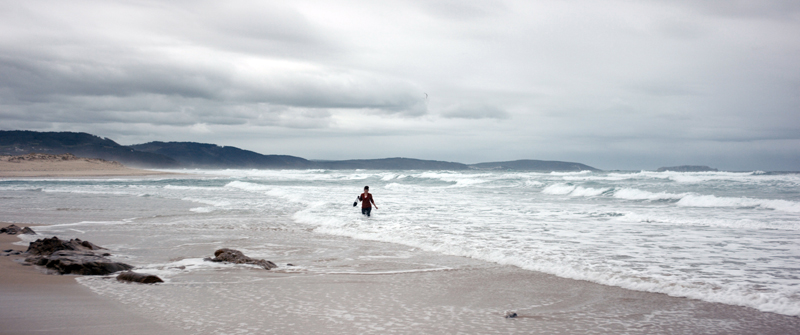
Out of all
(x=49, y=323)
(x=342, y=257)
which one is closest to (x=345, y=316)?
(x=49, y=323)

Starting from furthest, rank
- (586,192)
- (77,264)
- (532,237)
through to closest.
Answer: (586,192)
(532,237)
(77,264)

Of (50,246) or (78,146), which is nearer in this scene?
(50,246)

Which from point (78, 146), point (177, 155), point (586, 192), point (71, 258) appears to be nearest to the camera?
point (71, 258)

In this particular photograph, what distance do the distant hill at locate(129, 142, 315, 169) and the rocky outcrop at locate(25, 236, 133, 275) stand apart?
16479 cm

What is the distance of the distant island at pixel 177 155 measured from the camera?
134125mm

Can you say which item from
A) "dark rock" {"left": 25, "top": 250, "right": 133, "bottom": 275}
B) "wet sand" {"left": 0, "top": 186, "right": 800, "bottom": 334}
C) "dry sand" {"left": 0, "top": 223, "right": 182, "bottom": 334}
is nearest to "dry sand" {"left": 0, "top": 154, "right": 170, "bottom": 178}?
"dark rock" {"left": 25, "top": 250, "right": 133, "bottom": 275}

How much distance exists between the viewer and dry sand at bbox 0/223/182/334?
4.10 m

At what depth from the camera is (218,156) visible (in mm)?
179750

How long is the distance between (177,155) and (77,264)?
190m

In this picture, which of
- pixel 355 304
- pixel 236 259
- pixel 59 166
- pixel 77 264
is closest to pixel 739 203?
pixel 355 304

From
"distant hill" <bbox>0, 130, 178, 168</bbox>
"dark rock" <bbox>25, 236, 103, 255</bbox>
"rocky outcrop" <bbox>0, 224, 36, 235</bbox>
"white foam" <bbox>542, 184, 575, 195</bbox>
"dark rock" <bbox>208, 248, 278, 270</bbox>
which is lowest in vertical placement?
"rocky outcrop" <bbox>0, 224, 36, 235</bbox>

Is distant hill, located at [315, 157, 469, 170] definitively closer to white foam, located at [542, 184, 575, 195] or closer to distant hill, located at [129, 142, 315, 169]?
distant hill, located at [129, 142, 315, 169]

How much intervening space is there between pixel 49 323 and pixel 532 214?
44.7 ft

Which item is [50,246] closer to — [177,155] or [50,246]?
[50,246]
